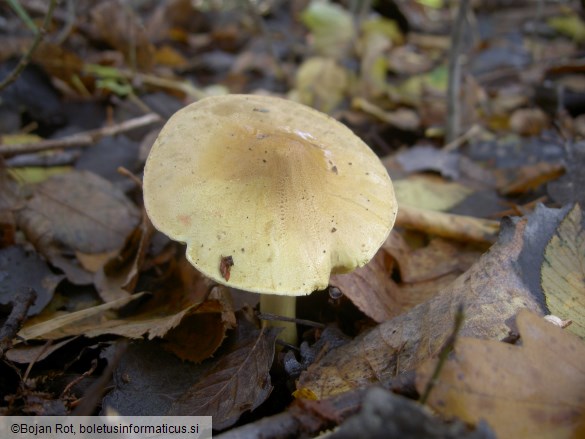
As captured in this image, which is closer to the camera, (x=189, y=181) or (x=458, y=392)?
(x=458, y=392)

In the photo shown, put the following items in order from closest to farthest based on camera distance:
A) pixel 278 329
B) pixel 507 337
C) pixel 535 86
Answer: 1. pixel 507 337
2. pixel 278 329
3. pixel 535 86

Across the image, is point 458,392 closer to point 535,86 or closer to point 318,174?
point 318,174

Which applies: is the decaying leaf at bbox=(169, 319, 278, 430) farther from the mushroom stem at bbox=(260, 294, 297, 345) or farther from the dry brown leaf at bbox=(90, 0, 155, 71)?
the dry brown leaf at bbox=(90, 0, 155, 71)

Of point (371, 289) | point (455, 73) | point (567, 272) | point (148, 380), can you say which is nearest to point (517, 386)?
point (567, 272)

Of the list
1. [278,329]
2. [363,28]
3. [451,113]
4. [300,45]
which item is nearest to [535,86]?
[451,113]

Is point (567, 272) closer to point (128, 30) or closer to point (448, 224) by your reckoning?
point (448, 224)

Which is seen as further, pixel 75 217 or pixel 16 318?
pixel 75 217

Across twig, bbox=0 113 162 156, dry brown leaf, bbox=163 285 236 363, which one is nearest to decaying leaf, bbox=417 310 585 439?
dry brown leaf, bbox=163 285 236 363
